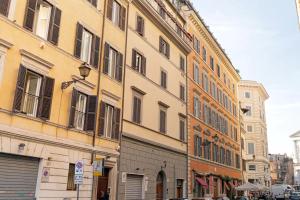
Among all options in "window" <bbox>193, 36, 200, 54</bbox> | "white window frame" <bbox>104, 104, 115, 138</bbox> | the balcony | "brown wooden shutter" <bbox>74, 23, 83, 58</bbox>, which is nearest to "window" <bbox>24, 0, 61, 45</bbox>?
"brown wooden shutter" <bbox>74, 23, 83, 58</bbox>

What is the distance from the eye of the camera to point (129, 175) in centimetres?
2236

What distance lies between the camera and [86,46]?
19.6m

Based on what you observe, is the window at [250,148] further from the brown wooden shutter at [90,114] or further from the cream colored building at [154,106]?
the brown wooden shutter at [90,114]

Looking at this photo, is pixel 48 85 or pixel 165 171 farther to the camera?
pixel 165 171

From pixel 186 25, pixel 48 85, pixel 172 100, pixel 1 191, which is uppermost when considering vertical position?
pixel 186 25

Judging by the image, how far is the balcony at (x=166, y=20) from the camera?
2645cm

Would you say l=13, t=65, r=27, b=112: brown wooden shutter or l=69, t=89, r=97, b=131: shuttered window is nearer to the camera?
l=13, t=65, r=27, b=112: brown wooden shutter

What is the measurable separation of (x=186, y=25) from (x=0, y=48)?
23.2 meters

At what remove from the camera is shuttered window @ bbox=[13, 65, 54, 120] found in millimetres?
14766

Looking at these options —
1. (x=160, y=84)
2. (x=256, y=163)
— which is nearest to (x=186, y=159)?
(x=160, y=84)

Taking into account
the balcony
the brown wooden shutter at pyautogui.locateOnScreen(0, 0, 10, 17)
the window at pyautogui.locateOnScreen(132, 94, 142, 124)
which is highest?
the balcony

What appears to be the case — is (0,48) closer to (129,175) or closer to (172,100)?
(129,175)

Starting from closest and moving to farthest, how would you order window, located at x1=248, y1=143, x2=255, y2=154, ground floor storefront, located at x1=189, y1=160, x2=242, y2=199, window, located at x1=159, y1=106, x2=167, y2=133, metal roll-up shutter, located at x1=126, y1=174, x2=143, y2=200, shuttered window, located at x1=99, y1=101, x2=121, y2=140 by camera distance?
shuttered window, located at x1=99, y1=101, x2=121, y2=140, metal roll-up shutter, located at x1=126, y1=174, x2=143, y2=200, window, located at x1=159, y1=106, x2=167, y2=133, ground floor storefront, located at x1=189, y1=160, x2=242, y2=199, window, located at x1=248, y1=143, x2=255, y2=154

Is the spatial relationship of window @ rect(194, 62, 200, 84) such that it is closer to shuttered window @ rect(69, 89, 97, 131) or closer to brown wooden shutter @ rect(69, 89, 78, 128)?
shuttered window @ rect(69, 89, 97, 131)
